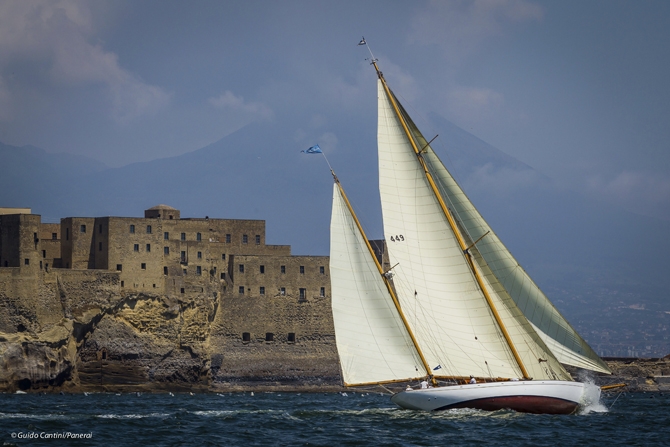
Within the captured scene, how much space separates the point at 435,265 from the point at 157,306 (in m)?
36.3

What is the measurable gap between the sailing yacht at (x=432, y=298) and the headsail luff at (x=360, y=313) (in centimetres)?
4

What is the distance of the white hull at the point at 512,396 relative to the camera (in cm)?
4581

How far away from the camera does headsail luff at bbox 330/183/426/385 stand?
4812 cm

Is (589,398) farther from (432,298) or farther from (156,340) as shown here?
(156,340)

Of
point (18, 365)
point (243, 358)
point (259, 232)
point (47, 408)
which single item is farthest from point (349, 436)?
point (259, 232)

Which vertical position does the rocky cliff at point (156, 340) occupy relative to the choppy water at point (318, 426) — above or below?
above

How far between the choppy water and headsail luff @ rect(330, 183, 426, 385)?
79.9 inches

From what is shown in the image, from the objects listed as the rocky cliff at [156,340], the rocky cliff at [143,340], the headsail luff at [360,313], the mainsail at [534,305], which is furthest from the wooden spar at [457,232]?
the rocky cliff at [143,340]

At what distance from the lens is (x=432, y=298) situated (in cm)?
4800

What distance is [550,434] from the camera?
41.7 metres

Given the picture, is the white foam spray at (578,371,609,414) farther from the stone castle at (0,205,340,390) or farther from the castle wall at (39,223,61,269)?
the castle wall at (39,223,61,269)

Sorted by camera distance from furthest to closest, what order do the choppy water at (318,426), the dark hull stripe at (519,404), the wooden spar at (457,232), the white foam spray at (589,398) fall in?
the white foam spray at (589,398) < the wooden spar at (457,232) < the dark hull stripe at (519,404) < the choppy water at (318,426)

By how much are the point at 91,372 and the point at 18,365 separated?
5462mm

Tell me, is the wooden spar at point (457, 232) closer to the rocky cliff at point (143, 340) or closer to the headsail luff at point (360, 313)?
the headsail luff at point (360, 313)
